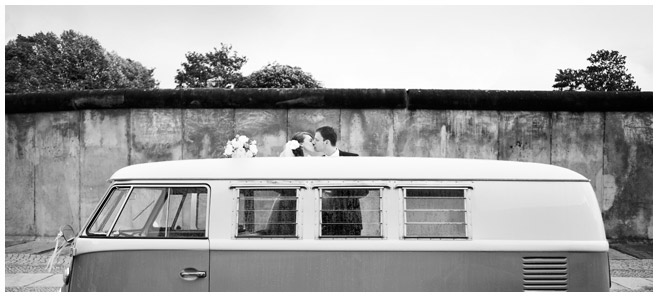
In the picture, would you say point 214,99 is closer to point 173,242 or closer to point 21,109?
point 21,109

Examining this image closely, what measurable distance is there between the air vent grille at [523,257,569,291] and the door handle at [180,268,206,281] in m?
2.53

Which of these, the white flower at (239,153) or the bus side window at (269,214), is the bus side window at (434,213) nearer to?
the bus side window at (269,214)

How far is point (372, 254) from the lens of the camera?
474cm

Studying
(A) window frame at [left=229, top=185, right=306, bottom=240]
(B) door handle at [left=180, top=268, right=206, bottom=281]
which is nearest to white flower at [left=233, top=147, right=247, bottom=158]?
(A) window frame at [left=229, top=185, right=306, bottom=240]

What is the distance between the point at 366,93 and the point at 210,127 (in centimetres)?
292

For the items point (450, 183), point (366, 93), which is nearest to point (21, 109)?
point (366, 93)

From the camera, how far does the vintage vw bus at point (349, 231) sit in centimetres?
473

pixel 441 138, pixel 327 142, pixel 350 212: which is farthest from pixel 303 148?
pixel 441 138

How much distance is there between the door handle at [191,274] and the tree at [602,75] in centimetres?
6670

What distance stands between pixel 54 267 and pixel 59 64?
48.7m

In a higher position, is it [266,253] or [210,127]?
[210,127]

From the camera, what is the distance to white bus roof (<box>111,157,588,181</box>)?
4902 millimetres

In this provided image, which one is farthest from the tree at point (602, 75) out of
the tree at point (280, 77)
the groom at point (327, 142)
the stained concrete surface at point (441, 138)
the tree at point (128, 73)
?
the groom at point (327, 142)

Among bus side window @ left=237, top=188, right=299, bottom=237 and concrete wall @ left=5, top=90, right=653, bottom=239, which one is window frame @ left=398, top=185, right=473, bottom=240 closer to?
bus side window @ left=237, top=188, right=299, bottom=237
